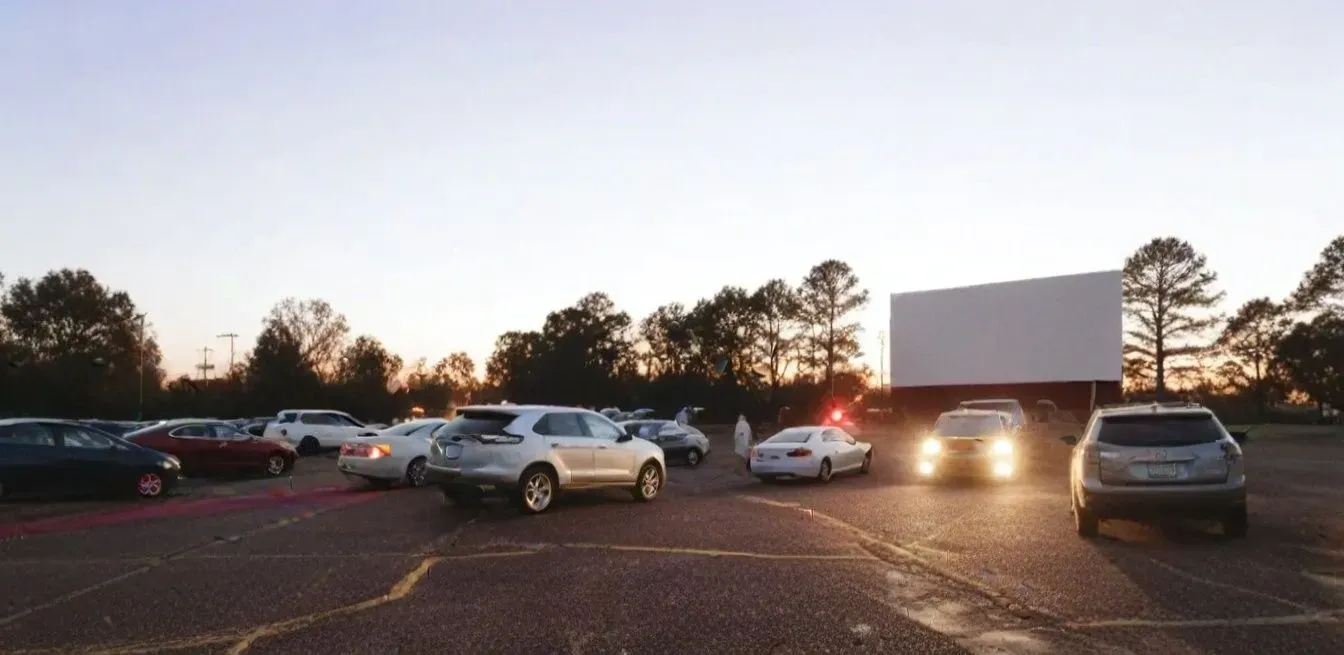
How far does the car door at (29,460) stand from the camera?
53.0 ft

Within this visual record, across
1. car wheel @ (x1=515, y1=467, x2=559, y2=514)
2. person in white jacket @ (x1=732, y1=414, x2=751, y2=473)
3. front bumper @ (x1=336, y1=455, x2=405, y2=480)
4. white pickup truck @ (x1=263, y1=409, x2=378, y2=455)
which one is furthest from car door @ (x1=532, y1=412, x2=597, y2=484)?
white pickup truck @ (x1=263, y1=409, x2=378, y2=455)

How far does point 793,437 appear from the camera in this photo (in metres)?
22.0

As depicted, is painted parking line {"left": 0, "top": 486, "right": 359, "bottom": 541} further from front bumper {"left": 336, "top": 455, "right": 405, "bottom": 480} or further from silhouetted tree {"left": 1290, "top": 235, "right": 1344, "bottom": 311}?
silhouetted tree {"left": 1290, "top": 235, "right": 1344, "bottom": 311}

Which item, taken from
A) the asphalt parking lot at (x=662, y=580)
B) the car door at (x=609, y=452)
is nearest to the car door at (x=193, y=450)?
the asphalt parking lot at (x=662, y=580)

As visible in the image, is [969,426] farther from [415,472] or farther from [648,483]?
[415,472]

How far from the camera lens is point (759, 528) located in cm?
1302

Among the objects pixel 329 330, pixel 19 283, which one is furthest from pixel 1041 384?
pixel 19 283

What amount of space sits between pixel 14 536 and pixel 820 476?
1435cm

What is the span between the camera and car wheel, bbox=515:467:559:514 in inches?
559

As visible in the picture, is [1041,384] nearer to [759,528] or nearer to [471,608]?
[759,528]

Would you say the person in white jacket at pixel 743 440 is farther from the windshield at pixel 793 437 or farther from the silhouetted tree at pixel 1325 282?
the silhouetted tree at pixel 1325 282

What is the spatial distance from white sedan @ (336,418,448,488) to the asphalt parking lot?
10.6 ft

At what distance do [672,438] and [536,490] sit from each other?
47.2 ft

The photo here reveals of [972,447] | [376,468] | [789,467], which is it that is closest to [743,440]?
[789,467]
